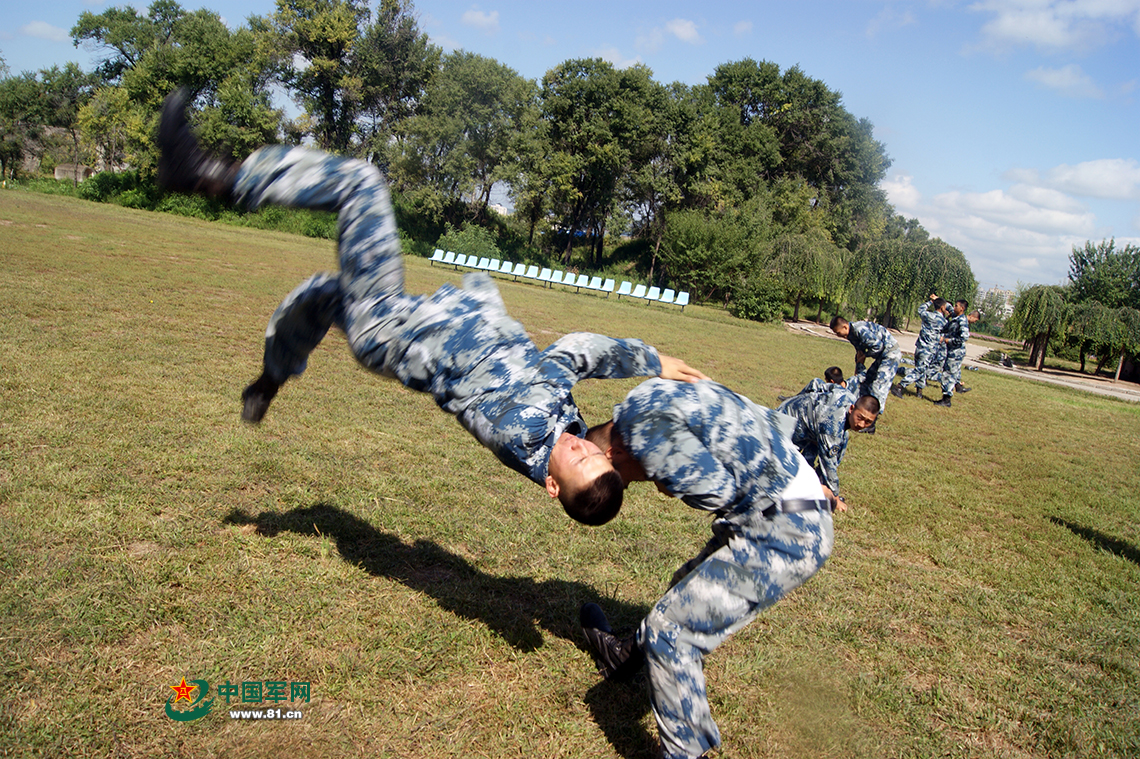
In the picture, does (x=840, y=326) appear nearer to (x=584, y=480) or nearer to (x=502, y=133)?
(x=584, y=480)

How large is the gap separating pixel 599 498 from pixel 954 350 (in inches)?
A: 560

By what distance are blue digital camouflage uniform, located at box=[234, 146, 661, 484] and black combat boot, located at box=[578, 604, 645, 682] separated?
1.26 meters

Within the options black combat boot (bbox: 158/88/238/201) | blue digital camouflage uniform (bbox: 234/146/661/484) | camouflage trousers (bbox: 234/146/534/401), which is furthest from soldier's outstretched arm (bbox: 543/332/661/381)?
black combat boot (bbox: 158/88/238/201)

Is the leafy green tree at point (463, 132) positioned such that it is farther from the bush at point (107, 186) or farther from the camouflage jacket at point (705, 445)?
the camouflage jacket at point (705, 445)

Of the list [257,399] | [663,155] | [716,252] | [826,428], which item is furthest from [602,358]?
[663,155]

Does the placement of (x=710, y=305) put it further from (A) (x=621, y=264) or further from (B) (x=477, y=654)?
(B) (x=477, y=654)

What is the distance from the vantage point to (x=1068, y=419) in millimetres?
14586

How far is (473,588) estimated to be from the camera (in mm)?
4246

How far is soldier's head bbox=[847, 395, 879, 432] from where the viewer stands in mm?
5844

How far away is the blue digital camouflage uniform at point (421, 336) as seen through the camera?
2895 mm

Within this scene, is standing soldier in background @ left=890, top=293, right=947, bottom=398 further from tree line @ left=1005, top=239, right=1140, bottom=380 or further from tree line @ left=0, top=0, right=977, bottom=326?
tree line @ left=0, top=0, right=977, bottom=326

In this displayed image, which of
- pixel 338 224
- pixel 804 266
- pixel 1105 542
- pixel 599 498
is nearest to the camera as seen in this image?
pixel 599 498

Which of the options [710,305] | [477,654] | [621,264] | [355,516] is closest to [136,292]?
[355,516]

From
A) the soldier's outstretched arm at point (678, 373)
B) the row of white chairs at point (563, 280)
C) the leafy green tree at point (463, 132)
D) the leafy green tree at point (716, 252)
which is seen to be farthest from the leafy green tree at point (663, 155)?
the soldier's outstretched arm at point (678, 373)
